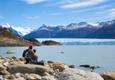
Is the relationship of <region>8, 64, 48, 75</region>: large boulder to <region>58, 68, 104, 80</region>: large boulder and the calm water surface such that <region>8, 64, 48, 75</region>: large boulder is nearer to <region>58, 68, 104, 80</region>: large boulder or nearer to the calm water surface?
<region>58, 68, 104, 80</region>: large boulder

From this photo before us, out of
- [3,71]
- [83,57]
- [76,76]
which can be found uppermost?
[76,76]

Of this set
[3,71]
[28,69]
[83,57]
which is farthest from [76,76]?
[83,57]

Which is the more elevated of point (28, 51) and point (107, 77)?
point (28, 51)

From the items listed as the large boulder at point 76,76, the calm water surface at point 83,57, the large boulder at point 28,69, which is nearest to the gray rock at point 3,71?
the large boulder at point 28,69

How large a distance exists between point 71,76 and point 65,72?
47 cm

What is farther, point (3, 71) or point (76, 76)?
point (3, 71)

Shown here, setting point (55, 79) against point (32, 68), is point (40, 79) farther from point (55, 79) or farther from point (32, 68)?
point (32, 68)

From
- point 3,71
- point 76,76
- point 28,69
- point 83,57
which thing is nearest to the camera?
point 76,76

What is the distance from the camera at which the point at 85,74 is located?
21.0 meters

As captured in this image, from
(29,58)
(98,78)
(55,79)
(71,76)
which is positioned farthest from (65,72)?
(29,58)

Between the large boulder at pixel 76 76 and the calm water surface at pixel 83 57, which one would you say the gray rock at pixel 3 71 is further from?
the calm water surface at pixel 83 57

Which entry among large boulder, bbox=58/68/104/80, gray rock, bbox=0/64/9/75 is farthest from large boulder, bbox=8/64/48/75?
large boulder, bbox=58/68/104/80

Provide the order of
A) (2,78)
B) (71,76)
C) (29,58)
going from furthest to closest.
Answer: (29,58)
(2,78)
(71,76)

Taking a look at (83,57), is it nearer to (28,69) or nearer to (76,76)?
(28,69)
